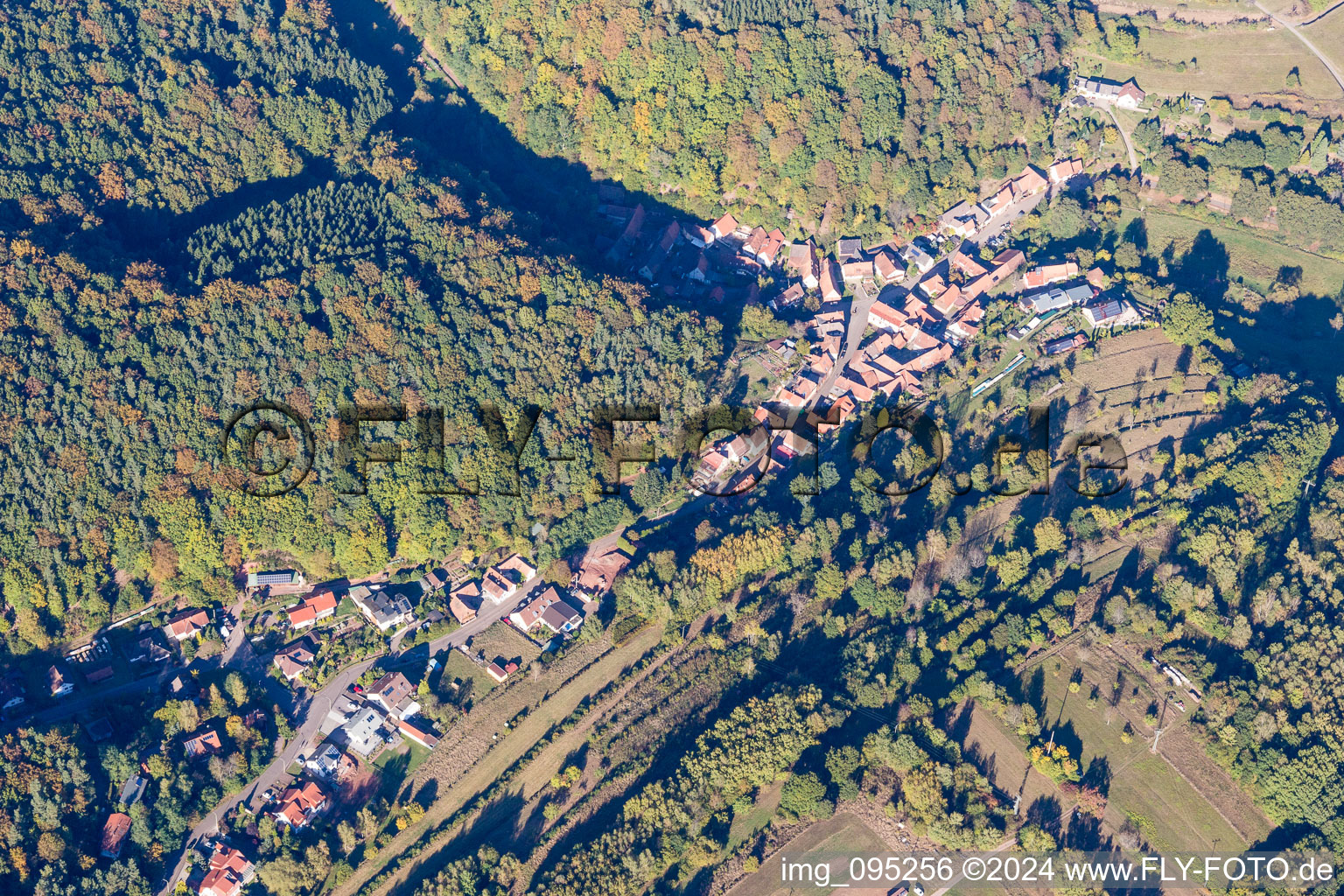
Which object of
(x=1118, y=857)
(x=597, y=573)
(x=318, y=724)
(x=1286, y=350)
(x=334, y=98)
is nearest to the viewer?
(x=1118, y=857)

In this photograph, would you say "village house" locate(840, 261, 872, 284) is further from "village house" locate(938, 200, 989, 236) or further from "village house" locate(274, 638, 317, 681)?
"village house" locate(274, 638, 317, 681)

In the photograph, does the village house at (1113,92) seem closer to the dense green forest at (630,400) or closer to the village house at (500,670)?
the dense green forest at (630,400)

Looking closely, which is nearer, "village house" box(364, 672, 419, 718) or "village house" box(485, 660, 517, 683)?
"village house" box(364, 672, 419, 718)

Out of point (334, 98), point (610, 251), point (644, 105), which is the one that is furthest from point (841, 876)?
point (334, 98)

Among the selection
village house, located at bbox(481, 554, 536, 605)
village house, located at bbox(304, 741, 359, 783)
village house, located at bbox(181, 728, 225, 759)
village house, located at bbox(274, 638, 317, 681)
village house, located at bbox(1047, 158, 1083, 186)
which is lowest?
village house, located at bbox(304, 741, 359, 783)

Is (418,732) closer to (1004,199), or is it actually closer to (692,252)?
(692,252)

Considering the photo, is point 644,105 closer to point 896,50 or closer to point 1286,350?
point 896,50

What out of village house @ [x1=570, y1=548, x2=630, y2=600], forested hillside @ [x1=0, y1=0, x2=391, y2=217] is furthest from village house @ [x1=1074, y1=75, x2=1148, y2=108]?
forested hillside @ [x1=0, y1=0, x2=391, y2=217]
